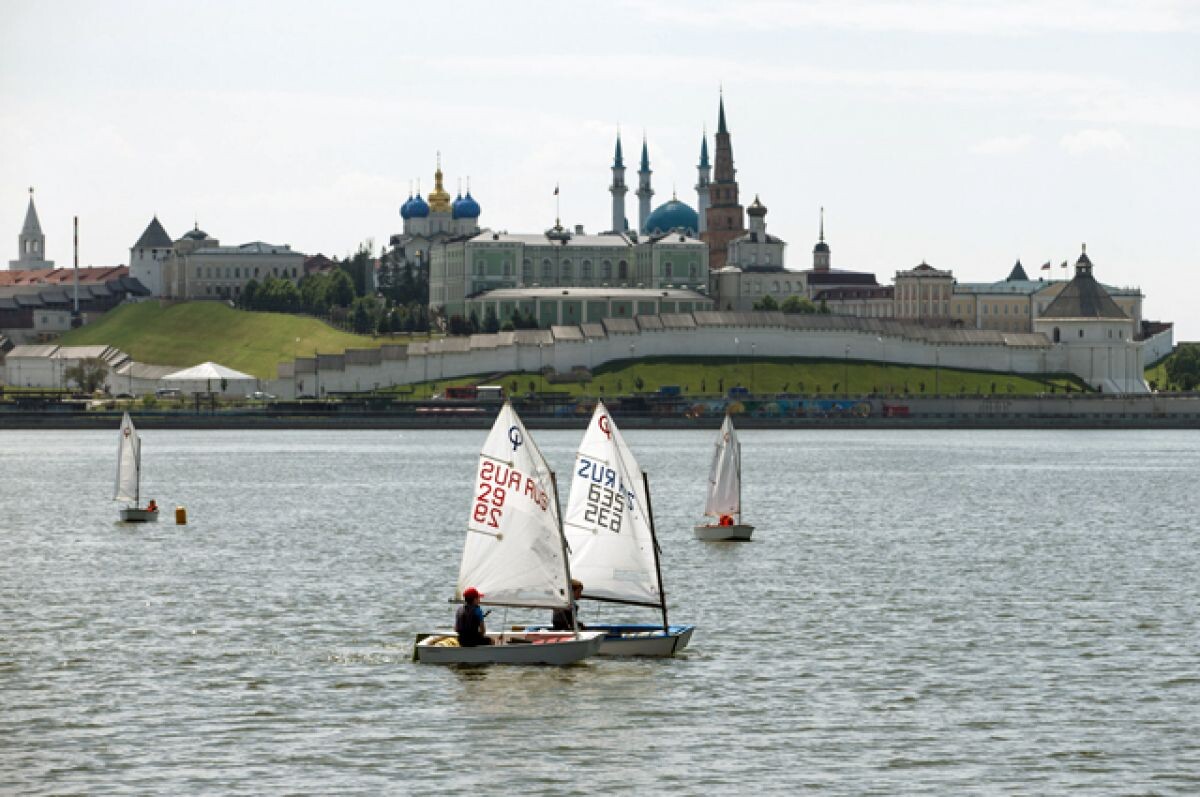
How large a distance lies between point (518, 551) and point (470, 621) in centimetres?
157

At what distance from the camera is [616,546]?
42312 mm

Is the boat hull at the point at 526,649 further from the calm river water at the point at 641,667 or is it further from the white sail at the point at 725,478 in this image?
the white sail at the point at 725,478

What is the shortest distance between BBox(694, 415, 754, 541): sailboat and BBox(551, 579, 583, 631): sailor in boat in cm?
2761

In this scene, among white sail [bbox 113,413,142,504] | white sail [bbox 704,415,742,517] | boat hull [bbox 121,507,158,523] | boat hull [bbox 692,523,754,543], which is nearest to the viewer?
white sail [bbox 704,415,742,517]

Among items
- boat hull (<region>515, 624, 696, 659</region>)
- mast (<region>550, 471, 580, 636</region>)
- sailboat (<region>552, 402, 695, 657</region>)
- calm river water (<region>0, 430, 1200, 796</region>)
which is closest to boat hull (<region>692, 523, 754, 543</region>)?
calm river water (<region>0, 430, 1200, 796</region>)

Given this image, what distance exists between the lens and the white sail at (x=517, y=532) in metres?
40.6

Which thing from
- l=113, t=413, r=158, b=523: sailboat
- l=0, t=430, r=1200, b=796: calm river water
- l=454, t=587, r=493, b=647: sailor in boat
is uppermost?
l=113, t=413, r=158, b=523: sailboat

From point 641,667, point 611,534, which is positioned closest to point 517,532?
point 611,534

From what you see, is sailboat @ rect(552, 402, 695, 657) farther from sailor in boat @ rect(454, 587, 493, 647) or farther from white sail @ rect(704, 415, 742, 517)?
white sail @ rect(704, 415, 742, 517)

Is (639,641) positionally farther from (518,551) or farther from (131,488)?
(131,488)

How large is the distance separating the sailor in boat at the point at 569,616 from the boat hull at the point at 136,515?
41.5 meters

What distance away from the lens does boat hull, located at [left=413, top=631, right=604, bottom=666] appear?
4050 cm

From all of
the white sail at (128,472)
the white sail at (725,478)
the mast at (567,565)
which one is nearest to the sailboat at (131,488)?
the white sail at (128,472)

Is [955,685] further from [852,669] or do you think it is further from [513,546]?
[513,546]
